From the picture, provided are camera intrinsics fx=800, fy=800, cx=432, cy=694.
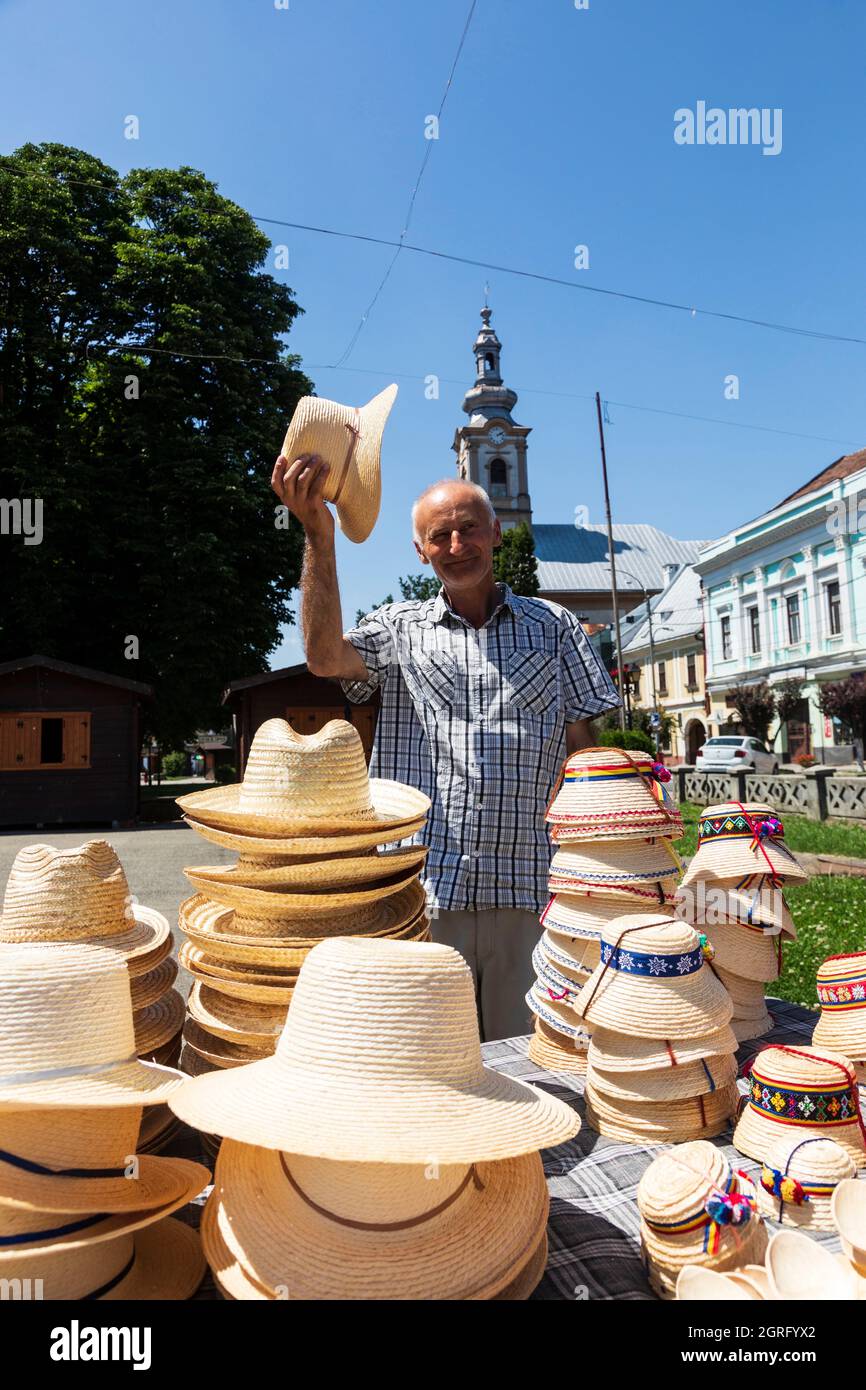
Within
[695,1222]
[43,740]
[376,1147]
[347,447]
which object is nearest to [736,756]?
[43,740]

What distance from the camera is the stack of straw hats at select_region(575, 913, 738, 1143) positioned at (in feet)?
5.71

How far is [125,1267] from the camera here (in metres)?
1.26

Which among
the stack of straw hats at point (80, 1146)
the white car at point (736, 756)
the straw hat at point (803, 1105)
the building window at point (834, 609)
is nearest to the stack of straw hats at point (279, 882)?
the stack of straw hats at point (80, 1146)

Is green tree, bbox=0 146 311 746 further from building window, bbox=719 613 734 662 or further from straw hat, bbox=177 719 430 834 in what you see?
building window, bbox=719 613 734 662

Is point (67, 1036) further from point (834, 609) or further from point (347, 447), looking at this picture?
point (834, 609)

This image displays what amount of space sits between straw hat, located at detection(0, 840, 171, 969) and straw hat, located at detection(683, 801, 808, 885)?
1578 mm

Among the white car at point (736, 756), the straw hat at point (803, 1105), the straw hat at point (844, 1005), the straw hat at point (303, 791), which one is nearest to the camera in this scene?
the straw hat at point (803, 1105)

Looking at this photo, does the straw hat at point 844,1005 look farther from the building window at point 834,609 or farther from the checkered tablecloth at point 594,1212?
the building window at point 834,609

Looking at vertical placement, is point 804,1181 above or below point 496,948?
below

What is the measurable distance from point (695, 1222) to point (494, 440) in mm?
55030

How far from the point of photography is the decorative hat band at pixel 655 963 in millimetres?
1771

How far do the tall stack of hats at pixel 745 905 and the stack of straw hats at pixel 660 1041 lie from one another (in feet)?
1.58

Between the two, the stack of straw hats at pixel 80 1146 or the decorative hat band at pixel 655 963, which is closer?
the stack of straw hats at pixel 80 1146
